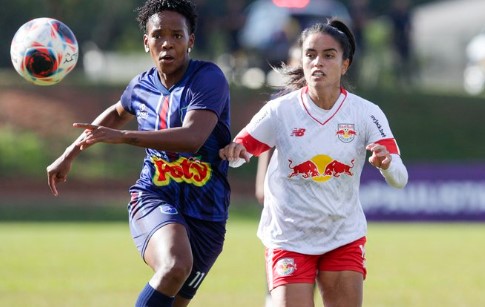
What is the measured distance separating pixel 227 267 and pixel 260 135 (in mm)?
7614

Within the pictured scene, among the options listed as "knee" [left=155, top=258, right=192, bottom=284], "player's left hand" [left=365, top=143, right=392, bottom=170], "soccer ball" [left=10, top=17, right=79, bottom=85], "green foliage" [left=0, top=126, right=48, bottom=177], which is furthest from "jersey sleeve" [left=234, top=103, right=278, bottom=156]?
"green foliage" [left=0, top=126, right=48, bottom=177]

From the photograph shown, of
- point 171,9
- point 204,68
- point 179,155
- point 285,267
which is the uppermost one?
point 171,9

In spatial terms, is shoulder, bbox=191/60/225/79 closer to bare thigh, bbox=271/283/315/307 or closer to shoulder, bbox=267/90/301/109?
shoulder, bbox=267/90/301/109

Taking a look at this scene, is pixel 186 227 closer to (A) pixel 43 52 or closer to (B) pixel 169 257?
(B) pixel 169 257

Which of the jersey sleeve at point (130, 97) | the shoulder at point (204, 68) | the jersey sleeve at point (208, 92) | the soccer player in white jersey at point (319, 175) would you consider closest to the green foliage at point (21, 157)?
the jersey sleeve at point (130, 97)

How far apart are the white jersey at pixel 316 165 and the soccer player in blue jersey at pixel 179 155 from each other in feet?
1.02

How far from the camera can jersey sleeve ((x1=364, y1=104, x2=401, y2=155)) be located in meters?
6.60

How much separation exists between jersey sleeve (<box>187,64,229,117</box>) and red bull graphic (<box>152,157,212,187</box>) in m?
0.33

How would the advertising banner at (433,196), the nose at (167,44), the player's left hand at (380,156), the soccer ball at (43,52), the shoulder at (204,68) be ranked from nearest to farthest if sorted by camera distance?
the player's left hand at (380,156), the nose at (167,44), the shoulder at (204,68), the soccer ball at (43,52), the advertising banner at (433,196)

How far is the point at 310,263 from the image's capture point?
6.63 meters

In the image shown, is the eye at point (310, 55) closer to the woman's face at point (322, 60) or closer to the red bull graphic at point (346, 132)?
the woman's face at point (322, 60)

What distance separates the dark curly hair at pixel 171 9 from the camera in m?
7.01

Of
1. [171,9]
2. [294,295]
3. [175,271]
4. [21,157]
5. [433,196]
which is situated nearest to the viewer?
[175,271]

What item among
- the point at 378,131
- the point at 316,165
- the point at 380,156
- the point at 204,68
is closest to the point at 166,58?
the point at 204,68
